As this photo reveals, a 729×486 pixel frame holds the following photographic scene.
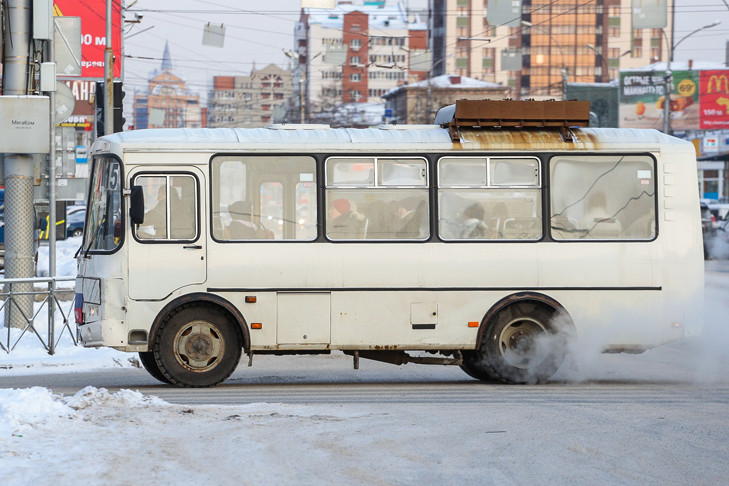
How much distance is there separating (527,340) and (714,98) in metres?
82.7

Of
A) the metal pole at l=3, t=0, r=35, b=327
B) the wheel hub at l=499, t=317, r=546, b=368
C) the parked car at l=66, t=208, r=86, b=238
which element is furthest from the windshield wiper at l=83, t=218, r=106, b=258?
the parked car at l=66, t=208, r=86, b=238

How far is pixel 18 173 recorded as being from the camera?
18.4 m

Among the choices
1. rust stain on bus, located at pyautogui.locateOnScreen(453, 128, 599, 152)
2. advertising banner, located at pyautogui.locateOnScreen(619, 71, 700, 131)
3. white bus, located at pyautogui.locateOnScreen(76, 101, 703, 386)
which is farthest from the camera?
advertising banner, located at pyautogui.locateOnScreen(619, 71, 700, 131)

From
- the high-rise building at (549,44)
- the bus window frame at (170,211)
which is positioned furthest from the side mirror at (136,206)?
the high-rise building at (549,44)

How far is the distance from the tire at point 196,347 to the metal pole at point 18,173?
21.1ft

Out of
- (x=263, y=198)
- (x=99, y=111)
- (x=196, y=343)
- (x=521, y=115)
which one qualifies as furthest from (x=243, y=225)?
(x=99, y=111)

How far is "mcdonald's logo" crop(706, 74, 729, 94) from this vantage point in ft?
300

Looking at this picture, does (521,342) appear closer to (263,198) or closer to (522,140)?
(522,140)

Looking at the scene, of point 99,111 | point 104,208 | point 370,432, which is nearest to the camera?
point 370,432

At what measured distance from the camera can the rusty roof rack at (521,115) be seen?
13391 millimetres

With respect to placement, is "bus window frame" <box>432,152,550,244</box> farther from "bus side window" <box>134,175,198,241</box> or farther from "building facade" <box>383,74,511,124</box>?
"building facade" <box>383,74,511,124</box>

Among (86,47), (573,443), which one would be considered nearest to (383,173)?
(573,443)

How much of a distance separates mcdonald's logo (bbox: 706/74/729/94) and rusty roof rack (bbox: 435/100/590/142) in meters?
82.0

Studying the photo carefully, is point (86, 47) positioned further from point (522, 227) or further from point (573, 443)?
point (573, 443)
